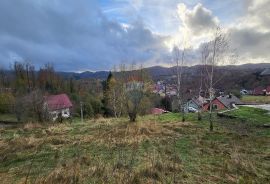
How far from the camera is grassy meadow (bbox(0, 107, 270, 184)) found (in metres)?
8.70

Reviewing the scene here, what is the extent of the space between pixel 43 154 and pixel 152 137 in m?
5.80

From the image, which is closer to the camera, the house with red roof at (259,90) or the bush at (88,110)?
the bush at (88,110)

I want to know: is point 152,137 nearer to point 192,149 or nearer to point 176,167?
point 192,149

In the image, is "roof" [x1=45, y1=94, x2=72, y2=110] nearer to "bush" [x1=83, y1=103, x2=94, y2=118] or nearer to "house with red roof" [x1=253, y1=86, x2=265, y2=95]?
"bush" [x1=83, y1=103, x2=94, y2=118]

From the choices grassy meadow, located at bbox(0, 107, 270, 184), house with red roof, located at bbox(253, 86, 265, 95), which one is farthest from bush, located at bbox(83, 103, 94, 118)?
house with red roof, located at bbox(253, 86, 265, 95)

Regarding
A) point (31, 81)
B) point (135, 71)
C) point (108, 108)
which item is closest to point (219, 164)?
point (135, 71)

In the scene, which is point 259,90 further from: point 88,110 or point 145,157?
point 145,157

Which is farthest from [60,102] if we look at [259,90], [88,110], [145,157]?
[259,90]

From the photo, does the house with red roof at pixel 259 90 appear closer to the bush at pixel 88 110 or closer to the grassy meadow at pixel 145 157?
the bush at pixel 88 110

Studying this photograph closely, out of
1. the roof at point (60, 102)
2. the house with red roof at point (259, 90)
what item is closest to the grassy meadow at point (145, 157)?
the roof at point (60, 102)

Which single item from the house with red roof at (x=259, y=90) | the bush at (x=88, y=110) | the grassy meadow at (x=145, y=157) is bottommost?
the bush at (x=88, y=110)

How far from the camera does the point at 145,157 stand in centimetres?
1138

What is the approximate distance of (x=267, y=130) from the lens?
684 inches

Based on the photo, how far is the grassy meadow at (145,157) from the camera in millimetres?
8695
